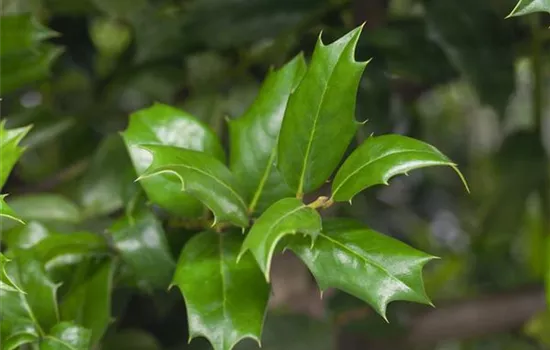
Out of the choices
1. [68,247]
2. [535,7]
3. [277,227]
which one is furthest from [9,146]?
[535,7]

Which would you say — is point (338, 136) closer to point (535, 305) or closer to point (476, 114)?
point (535, 305)

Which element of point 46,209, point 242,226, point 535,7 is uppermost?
point 535,7

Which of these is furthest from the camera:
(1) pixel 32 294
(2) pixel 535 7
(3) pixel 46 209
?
(3) pixel 46 209

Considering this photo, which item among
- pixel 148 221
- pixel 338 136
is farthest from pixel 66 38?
pixel 338 136

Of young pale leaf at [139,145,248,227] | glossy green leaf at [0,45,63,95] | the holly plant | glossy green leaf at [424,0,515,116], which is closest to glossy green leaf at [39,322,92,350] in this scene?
the holly plant

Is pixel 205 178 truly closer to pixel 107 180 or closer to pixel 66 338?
pixel 66 338

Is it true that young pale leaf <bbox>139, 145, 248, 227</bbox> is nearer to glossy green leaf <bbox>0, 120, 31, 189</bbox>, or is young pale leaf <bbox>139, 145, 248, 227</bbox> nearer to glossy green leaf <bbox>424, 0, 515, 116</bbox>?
glossy green leaf <bbox>0, 120, 31, 189</bbox>
